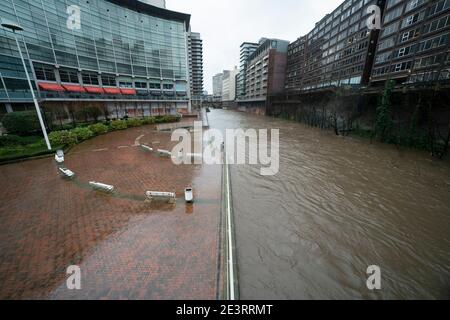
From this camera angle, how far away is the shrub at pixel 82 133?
19036 mm

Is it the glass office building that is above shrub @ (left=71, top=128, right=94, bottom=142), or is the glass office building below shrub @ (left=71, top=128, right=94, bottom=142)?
above

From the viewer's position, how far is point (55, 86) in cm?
3212

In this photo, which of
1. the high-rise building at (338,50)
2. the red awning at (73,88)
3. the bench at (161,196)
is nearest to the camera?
the bench at (161,196)

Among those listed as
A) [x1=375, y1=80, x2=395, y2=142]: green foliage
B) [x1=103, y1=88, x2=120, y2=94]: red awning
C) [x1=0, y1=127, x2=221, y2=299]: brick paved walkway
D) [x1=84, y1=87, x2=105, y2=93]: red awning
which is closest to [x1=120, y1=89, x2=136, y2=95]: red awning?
[x1=103, y1=88, x2=120, y2=94]: red awning

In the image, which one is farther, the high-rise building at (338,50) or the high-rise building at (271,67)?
the high-rise building at (271,67)

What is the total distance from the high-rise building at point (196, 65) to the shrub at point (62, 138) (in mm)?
79432

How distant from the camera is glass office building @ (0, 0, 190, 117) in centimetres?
2572

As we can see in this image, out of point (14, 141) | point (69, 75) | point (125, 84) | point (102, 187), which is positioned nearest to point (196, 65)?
point (125, 84)

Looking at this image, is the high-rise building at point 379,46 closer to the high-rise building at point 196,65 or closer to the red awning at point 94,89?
the red awning at point 94,89

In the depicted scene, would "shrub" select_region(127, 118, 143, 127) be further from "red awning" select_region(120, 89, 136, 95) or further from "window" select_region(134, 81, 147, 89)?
"window" select_region(134, 81, 147, 89)

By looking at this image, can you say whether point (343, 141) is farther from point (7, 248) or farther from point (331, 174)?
point (7, 248)

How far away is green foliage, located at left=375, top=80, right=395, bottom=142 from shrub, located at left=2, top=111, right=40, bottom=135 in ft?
118

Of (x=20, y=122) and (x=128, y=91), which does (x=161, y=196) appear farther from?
(x=128, y=91)

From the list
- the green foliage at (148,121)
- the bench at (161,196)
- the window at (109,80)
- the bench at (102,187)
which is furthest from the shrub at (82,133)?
the window at (109,80)
